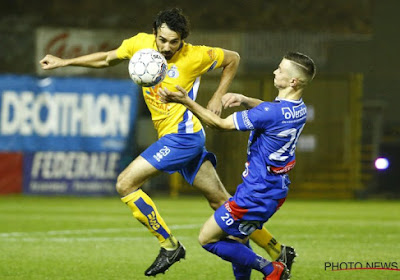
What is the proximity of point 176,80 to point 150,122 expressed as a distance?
34.6 ft

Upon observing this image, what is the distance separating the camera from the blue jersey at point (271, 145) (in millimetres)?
5594

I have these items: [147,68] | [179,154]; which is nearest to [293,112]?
[147,68]

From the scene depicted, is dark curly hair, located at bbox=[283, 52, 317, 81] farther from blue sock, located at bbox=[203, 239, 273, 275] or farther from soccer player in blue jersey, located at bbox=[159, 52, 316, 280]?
blue sock, located at bbox=[203, 239, 273, 275]

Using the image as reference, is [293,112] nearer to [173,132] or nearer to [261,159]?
[261,159]

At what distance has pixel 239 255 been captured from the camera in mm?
5766

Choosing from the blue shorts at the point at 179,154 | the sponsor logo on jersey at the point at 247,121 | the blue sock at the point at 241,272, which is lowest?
the blue sock at the point at 241,272

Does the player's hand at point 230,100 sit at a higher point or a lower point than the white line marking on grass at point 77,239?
higher

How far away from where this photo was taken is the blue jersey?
220 inches

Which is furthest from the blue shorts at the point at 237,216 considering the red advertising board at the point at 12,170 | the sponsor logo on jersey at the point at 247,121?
the red advertising board at the point at 12,170

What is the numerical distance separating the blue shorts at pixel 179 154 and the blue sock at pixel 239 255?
119 cm

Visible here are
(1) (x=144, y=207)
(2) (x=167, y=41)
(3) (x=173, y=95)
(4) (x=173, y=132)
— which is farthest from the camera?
(4) (x=173, y=132)

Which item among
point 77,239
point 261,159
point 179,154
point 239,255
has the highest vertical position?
point 261,159

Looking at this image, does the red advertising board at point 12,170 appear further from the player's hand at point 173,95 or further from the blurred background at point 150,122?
the player's hand at point 173,95

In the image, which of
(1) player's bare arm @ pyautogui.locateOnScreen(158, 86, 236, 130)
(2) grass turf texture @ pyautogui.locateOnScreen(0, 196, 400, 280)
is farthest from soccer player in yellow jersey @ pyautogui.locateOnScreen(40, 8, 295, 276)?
(1) player's bare arm @ pyautogui.locateOnScreen(158, 86, 236, 130)
